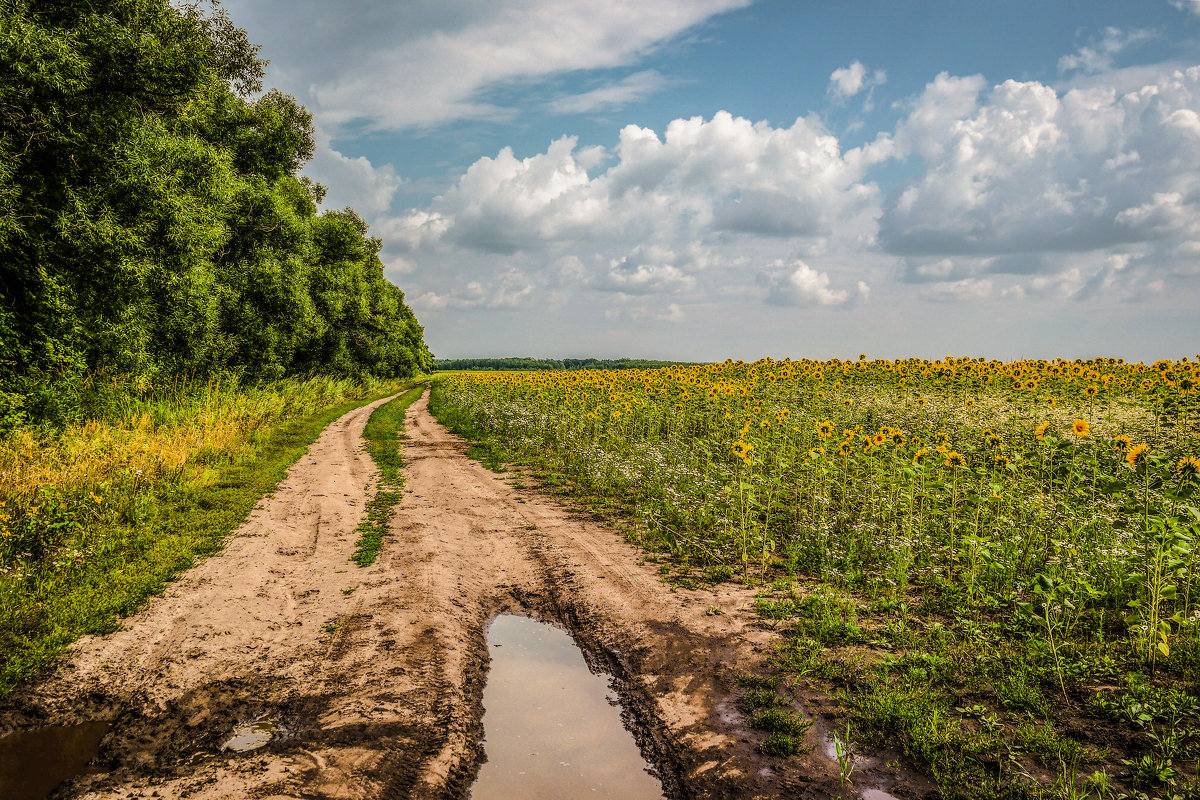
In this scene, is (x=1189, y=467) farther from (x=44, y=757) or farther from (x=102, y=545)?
(x=102, y=545)

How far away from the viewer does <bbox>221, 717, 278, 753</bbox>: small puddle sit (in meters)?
3.53

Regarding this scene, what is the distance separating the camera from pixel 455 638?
5008 millimetres

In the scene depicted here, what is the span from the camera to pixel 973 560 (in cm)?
561

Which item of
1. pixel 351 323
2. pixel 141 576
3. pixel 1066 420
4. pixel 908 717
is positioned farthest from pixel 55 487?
pixel 351 323

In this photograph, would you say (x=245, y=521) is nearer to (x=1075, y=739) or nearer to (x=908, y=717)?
(x=908, y=717)

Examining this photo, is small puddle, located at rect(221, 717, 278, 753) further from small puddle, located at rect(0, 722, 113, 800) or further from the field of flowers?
the field of flowers

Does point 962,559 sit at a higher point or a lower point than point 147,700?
higher

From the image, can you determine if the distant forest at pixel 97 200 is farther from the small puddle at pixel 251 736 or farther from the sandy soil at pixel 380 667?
the small puddle at pixel 251 736

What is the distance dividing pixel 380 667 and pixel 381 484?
7.22 metres

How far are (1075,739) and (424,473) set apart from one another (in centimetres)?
1106

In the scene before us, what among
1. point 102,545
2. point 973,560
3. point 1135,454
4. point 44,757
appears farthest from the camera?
point 102,545

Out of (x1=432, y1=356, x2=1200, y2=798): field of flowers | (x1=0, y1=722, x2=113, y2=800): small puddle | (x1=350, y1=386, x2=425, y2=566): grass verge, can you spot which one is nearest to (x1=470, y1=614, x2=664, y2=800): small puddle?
(x1=432, y1=356, x2=1200, y2=798): field of flowers

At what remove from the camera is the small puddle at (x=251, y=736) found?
139 inches

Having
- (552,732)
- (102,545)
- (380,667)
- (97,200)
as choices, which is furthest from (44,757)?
(97,200)
